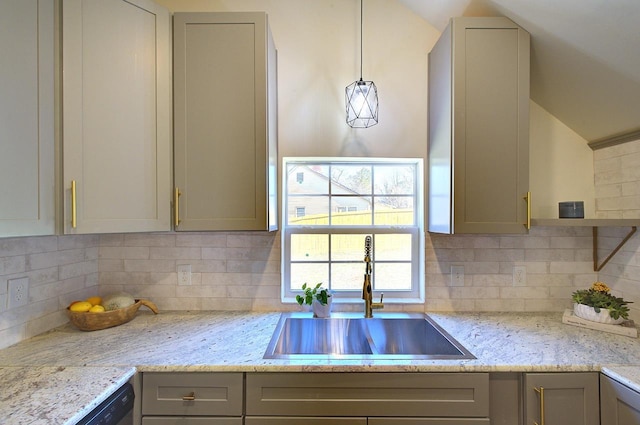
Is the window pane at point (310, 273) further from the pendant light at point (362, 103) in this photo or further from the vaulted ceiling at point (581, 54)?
the vaulted ceiling at point (581, 54)

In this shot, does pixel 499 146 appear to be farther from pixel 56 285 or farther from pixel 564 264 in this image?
pixel 56 285

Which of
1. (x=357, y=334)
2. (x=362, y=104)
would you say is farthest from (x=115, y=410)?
(x=362, y=104)

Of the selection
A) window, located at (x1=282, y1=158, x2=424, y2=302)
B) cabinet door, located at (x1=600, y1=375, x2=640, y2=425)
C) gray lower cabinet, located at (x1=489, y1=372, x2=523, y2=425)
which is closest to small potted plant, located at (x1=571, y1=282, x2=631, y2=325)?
cabinet door, located at (x1=600, y1=375, x2=640, y2=425)

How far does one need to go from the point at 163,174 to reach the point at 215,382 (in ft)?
3.10

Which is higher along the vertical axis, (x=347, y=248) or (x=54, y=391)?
(x=347, y=248)

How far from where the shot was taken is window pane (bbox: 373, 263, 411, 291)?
1.94 meters

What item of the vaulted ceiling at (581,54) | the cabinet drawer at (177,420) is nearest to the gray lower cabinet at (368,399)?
the cabinet drawer at (177,420)

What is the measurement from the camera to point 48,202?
1170 mm

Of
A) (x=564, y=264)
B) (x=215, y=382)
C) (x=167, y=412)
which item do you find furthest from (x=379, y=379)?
(x=564, y=264)

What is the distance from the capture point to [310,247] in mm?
1942

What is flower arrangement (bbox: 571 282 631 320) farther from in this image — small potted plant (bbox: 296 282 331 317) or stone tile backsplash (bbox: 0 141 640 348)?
small potted plant (bbox: 296 282 331 317)

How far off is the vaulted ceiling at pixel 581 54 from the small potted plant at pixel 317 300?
5.48 feet

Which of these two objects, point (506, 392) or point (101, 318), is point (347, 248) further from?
point (101, 318)

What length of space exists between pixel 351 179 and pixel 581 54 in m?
1.25
